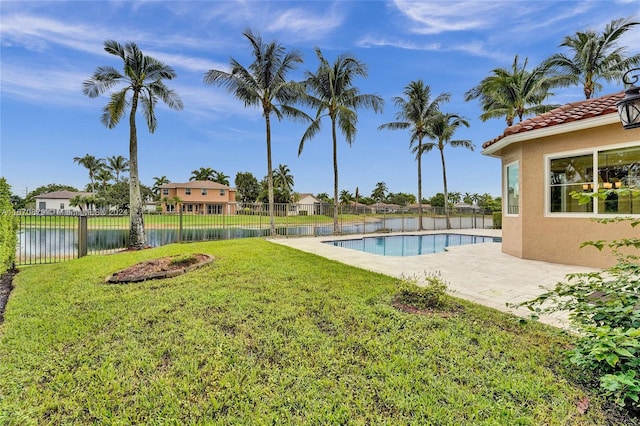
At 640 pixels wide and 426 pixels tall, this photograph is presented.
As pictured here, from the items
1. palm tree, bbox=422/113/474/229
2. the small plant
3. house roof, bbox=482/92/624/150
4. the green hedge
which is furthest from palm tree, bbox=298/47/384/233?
the green hedge

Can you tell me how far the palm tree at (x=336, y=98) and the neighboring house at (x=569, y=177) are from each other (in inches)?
365

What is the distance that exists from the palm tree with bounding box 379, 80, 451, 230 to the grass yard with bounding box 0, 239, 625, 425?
1802 cm

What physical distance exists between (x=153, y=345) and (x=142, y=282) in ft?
9.88

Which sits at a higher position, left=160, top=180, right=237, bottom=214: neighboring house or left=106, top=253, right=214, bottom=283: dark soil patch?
left=160, top=180, right=237, bottom=214: neighboring house

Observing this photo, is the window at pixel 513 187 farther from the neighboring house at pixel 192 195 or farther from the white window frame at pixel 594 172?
the neighboring house at pixel 192 195

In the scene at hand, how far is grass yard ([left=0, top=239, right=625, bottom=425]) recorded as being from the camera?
2193 mm

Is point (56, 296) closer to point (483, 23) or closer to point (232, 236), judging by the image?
point (232, 236)

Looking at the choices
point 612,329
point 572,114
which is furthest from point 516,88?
point 612,329

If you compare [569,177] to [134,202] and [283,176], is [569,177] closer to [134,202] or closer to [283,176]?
[134,202]

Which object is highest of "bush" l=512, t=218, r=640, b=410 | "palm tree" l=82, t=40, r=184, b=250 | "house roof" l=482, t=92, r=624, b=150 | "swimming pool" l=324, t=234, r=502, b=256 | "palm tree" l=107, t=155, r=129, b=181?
"palm tree" l=107, t=155, r=129, b=181

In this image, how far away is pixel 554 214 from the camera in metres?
7.85

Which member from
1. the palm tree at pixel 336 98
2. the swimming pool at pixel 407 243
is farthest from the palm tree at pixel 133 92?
the swimming pool at pixel 407 243

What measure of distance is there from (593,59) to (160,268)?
Answer: 24011mm

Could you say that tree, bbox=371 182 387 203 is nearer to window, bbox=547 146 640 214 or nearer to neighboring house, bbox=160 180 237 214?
neighboring house, bbox=160 180 237 214
